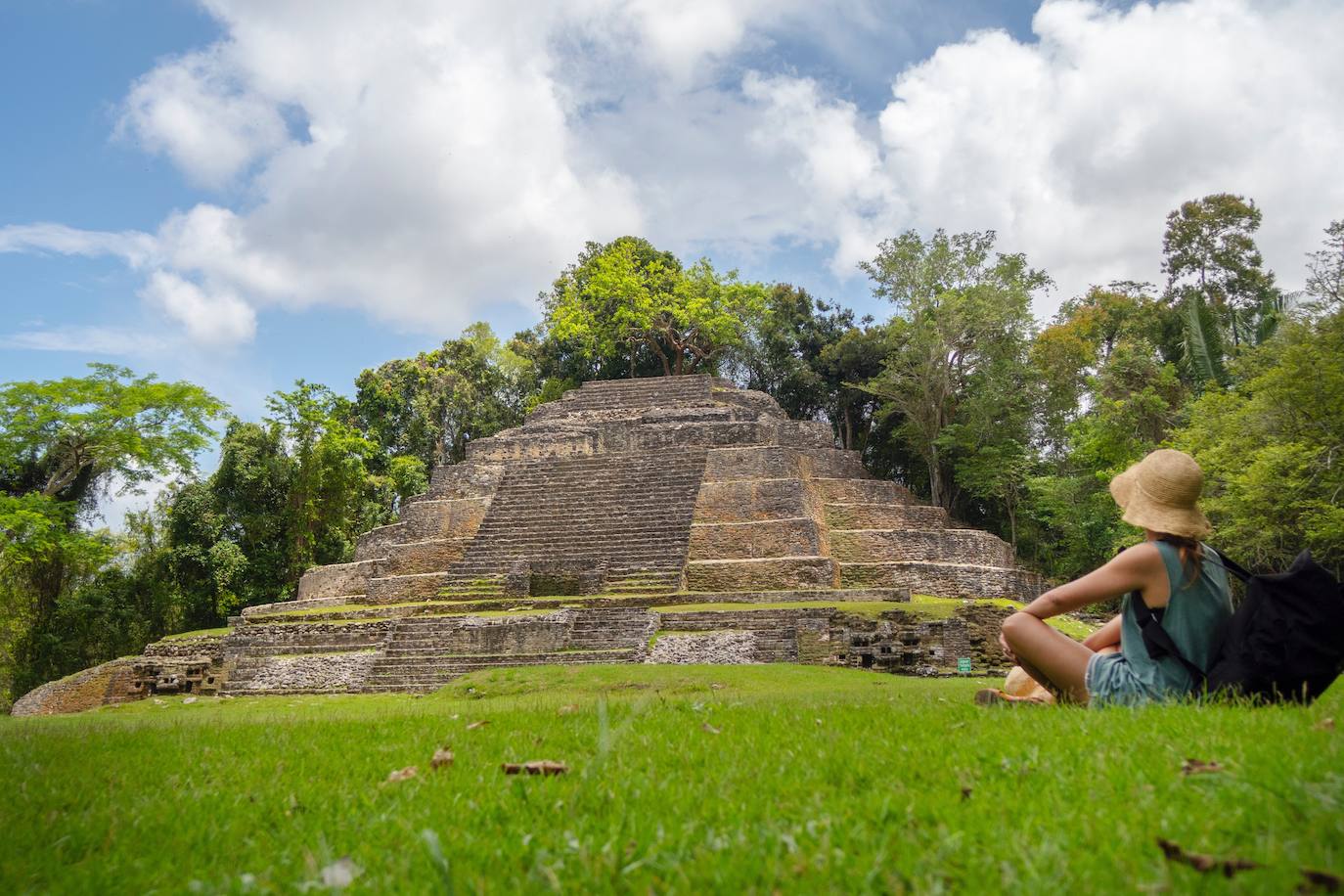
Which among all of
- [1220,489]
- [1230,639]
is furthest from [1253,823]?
[1220,489]

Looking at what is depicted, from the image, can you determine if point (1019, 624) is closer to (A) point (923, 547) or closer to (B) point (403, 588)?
(A) point (923, 547)

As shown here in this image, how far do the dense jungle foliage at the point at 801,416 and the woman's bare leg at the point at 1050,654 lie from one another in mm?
12731

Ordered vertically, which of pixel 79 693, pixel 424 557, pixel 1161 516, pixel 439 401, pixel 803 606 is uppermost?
pixel 439 401

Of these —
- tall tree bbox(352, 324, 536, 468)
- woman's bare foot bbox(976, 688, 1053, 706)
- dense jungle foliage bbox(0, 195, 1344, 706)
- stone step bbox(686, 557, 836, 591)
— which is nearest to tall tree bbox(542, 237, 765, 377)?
dense jungle foliage bbox(0, 195, 1344, 706)

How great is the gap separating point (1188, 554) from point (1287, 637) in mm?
Answer: 436

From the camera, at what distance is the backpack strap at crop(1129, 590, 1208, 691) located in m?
3.66

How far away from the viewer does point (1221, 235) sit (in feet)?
107

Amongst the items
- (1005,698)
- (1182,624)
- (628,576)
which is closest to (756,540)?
(628,576)

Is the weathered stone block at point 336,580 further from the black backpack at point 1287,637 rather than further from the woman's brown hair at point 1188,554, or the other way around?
the black backpack at point 1287,637

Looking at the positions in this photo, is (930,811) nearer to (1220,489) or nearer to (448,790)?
(448,790)

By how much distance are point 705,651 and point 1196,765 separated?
31.7 ft

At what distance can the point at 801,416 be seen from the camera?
126 ft

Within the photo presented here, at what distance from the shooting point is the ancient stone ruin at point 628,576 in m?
12.4

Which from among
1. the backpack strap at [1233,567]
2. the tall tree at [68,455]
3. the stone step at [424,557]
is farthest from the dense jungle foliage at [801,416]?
the backpack strap at [1233,567]
